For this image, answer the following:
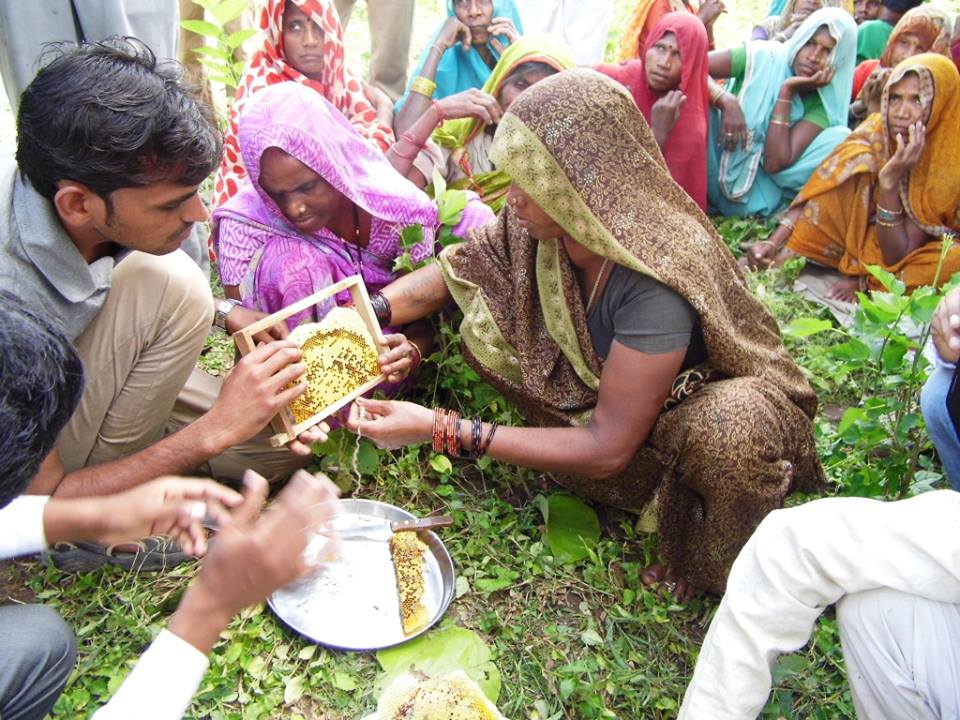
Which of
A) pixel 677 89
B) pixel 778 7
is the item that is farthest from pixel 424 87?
pixel 778 7

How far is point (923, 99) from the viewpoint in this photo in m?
4.29

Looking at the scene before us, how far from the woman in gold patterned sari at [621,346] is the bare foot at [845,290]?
7.21ft

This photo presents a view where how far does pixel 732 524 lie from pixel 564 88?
4.80ft

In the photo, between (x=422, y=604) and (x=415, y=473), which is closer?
(x=422, y=604)

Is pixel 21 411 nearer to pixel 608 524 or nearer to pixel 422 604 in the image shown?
pixel 422 604

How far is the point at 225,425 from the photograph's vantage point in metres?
2.27

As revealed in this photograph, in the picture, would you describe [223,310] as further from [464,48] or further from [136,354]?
[464,48]

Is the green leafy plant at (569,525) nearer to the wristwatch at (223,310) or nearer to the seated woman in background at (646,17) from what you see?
the wristwatch at (223,310)

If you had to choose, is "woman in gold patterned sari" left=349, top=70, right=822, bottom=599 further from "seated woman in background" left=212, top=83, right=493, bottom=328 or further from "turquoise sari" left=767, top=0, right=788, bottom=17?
"turquoise sari" left=767, top=0, right=788, bottom=17

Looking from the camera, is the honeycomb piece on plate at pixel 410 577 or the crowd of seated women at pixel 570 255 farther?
the honeycomb piece on plate at pixel 410 577

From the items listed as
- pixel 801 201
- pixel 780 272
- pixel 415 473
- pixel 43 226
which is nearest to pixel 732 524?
pixel 415 473

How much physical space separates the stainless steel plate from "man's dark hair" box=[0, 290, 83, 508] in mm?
1104

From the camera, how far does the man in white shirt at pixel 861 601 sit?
5.37ft

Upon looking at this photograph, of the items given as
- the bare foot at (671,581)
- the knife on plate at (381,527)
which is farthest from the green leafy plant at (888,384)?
the knife on plate at (381,527)
